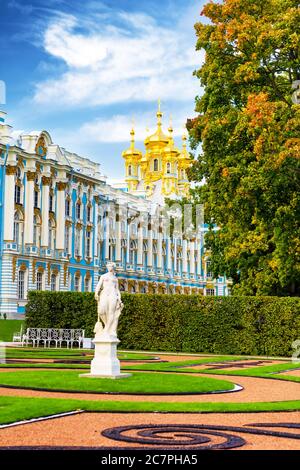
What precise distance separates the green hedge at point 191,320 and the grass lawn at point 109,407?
17.4 m

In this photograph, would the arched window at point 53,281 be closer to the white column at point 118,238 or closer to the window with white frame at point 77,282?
the window with white frame at point 77,282

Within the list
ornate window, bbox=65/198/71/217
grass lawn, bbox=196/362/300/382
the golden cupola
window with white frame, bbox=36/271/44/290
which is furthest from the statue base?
the golden cupola

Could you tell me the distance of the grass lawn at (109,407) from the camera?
36.9 ft

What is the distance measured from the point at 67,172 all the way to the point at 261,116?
38.3 meters

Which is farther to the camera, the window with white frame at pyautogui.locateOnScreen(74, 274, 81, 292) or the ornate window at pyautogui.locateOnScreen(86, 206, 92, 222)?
the ornate window at pyautogui.locateOnScreen(86, 206, 92, 222)

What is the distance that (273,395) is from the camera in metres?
14.9

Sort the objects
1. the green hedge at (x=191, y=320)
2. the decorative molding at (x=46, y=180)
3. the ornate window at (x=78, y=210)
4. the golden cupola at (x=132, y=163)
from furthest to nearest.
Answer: the golden cupola at (x=132, y=163) < the ornate window at (x=78, y=210) < the decorative molding at (x=46, y=180) < the green hedge at (x=191, y=320)

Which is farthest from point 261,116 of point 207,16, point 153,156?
point 153,156

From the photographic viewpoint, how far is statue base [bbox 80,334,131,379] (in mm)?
17109

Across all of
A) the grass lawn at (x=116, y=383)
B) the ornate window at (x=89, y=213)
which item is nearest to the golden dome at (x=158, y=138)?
the ornate window at (x=89, y=213)

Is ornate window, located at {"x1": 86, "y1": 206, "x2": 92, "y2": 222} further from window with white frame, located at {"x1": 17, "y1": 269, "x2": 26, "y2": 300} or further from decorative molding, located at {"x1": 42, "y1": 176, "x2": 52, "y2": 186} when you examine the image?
window with white frame, located at {"x1": 17, "y1": 269, "x2": 26, "y2": 300}

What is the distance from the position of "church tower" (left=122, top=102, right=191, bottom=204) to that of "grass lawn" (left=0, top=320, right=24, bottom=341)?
5923 cm
